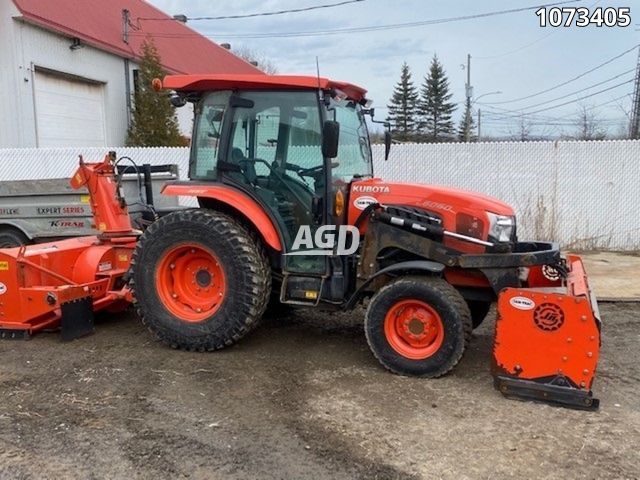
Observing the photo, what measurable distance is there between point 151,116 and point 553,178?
1268cm

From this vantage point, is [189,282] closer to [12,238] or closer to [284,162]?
[284,162]

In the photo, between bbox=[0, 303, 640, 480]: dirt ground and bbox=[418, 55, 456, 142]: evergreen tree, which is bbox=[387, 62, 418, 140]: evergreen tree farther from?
bbox=[0, 303, 640, 480]: dirt ground

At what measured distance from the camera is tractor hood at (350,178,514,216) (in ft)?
15.5

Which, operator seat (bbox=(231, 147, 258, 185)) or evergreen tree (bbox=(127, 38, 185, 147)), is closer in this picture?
operator seat (bbox=(231, 147, 258, 185))

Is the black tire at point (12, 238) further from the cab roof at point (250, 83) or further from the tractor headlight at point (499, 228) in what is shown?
the tractor headlight at point (499, 228)

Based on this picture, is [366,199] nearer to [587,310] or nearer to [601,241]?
[587,310]

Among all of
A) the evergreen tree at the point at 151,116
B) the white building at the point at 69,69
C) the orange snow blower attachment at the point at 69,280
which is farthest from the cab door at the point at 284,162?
the evergreen tree at the point at 151,116

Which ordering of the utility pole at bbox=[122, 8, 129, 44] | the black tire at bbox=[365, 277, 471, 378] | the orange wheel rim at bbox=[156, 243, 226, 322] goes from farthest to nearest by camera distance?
the utility pole at bbox=[122, 8, 129, 44] < the orange wheel rim at bbox=[156, 243, 226, 322] < the black tire at bbox=[365, 277, 471, 378]

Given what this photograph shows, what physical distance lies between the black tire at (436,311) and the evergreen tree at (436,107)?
49.5 metres

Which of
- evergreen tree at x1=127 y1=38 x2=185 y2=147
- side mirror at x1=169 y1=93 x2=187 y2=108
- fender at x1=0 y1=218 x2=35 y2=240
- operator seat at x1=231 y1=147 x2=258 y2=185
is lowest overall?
fender at x1=0 y1=218 x2=35 y2=240

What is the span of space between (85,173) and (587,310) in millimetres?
5177

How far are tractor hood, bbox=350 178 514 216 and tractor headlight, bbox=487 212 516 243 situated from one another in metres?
0.05

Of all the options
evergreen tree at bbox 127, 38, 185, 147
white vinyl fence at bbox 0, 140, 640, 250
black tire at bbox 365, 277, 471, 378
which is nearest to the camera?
black tire at bbox 365, 277, 471, 378

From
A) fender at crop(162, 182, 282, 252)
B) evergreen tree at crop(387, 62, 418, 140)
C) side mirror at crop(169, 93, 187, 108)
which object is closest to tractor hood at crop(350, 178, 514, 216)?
fender at crop(162, 182, 282, 252)
